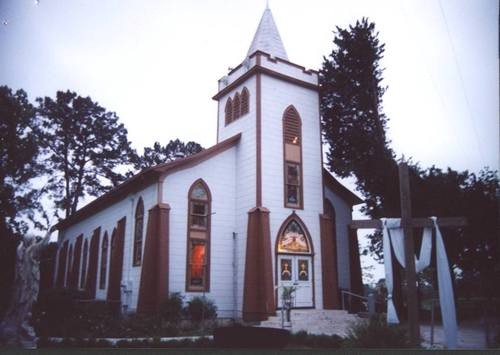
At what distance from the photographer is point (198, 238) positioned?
68.5 ft

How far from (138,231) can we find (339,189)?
11.8 metres

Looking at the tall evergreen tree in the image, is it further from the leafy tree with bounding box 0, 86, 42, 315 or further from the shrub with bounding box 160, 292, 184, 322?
the leafy tree with bounding box 0, 86, 42, 315

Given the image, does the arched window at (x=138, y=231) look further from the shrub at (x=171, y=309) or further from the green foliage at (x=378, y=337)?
the green foliage at (x=378, y=337)

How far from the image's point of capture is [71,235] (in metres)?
37.4

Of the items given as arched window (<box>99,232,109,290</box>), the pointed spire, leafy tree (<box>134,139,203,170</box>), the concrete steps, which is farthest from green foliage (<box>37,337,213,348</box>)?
leafy tree (<box>134,139,203,170</box>)

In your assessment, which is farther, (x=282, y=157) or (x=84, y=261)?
(x=84, y=261)

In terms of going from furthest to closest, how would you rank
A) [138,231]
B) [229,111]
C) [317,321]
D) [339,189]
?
[339,189], [229,111], [138,231], [317,321]

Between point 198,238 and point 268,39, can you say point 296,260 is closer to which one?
point 198,238

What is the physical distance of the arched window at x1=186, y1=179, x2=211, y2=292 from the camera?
20344 millimetres

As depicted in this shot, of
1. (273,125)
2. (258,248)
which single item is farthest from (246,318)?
(273,125)

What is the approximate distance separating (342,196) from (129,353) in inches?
812

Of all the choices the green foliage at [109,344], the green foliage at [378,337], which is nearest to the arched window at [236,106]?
the green foliage at [109,344]

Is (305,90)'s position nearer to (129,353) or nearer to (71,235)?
(129,353)

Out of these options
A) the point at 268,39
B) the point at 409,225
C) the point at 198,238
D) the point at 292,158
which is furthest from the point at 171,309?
the point at 268,39
